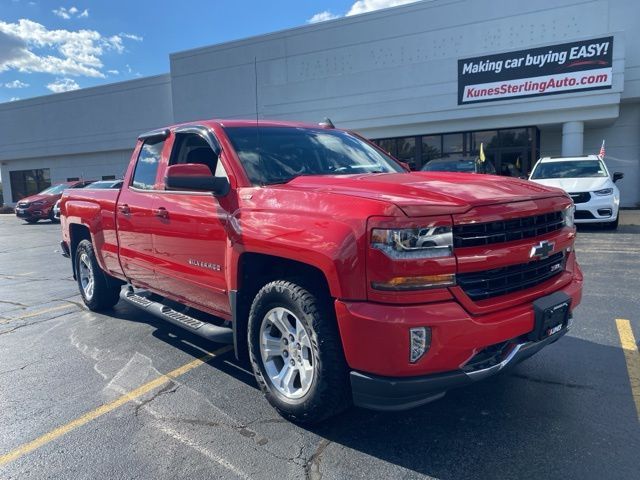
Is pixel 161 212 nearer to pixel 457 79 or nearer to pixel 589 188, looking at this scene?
pixel 589 188

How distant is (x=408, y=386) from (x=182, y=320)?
90.2 inches

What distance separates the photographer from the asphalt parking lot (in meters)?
2.73

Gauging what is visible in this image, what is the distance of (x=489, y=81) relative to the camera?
1872 cm

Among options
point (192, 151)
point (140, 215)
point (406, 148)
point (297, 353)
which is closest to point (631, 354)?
point (297, 353)

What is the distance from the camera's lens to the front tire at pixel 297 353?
112 inches

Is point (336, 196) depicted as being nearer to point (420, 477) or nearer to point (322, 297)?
point (322, 297)

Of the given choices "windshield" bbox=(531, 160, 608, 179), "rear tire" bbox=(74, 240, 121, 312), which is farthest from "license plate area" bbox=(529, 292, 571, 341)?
"windshield" bbox=(531, 160, 608, 179)

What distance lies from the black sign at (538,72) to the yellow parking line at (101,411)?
56.2 ft

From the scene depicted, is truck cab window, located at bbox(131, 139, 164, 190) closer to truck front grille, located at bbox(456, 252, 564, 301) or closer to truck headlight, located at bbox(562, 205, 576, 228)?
truck front grille, located at bbox(456, 252, 564, 301)

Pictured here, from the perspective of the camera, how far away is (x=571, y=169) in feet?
41.0

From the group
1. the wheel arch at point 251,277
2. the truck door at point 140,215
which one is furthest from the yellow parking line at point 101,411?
the truck door at point 140,215

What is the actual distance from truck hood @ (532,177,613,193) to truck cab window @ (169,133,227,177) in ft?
30.2

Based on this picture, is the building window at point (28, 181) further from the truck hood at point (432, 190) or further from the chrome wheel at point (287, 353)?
the truck hood at point (432, 190)

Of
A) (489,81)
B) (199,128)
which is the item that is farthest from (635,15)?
(199,128)
